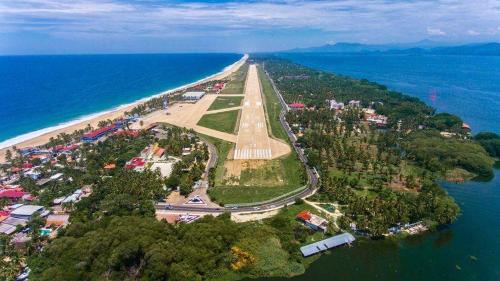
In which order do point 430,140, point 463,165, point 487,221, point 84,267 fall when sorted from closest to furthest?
1. point 84,267
2. point 487,221
3. point 463,165
4. point 430,140

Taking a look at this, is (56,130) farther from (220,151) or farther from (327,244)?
(327,244)

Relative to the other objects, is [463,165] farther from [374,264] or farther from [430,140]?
[374,264]

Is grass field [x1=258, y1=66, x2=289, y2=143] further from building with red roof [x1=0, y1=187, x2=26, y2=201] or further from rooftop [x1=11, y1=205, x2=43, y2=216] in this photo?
building with red roof [x1=0, y1=187, x2=26, y2=201]

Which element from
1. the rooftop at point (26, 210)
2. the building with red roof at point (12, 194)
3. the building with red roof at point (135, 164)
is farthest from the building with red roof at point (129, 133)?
the rooftop at point (26, 210)

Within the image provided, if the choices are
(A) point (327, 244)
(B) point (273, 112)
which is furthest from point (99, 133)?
(A) point (327, 244)

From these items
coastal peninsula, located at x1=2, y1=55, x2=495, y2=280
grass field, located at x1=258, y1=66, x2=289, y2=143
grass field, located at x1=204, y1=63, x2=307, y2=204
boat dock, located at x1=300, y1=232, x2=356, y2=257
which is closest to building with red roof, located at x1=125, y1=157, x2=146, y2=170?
coastal peninsula, located at x1=2, y1=55, x2=495, y2=280

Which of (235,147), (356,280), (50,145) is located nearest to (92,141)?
(50,145)

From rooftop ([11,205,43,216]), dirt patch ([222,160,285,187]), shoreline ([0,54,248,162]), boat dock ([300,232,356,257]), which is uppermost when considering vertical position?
shoreline ([0,54,248,162])
